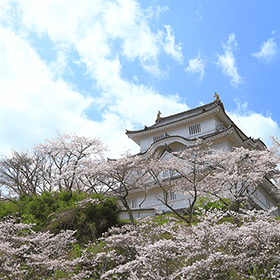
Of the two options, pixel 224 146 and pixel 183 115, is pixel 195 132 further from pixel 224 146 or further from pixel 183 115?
pixel 224 146

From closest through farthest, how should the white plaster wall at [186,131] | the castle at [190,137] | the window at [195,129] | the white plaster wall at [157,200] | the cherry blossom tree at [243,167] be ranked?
the cherry blossom tree at [243,167], the white plaster wall at [157,200], the castle at [190,137], the white plaster wall at [186,131], the window at [195,129]

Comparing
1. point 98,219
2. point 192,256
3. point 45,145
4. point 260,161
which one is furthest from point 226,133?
point 192,256

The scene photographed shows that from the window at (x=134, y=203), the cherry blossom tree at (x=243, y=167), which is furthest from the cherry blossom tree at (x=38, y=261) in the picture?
the window at (x=134, y=203)

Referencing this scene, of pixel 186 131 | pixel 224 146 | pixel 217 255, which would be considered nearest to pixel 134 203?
pixel 186 131

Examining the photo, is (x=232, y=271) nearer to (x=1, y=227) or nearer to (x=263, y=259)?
(x=263, y=259)

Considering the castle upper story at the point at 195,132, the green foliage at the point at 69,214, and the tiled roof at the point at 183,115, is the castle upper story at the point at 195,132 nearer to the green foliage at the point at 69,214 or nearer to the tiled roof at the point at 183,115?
the tiled roof at the point at 183,115

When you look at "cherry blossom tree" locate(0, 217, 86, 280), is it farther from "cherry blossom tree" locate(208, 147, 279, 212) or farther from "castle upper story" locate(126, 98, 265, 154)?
"castle upper story" locate(126, 98, 265, 154)

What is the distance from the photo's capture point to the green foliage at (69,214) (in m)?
13.2

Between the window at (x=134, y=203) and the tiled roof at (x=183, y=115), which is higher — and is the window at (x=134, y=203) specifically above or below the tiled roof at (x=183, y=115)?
below

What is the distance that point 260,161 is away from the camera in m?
14.7

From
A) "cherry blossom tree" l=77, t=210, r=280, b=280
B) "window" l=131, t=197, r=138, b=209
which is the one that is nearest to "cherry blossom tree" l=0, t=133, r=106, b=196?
"window" l=131, t=197, r=138, b=209

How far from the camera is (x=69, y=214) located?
1342 cm

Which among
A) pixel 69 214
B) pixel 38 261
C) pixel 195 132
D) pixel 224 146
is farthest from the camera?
pixel 195 132

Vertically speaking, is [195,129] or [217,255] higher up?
[195,129]
